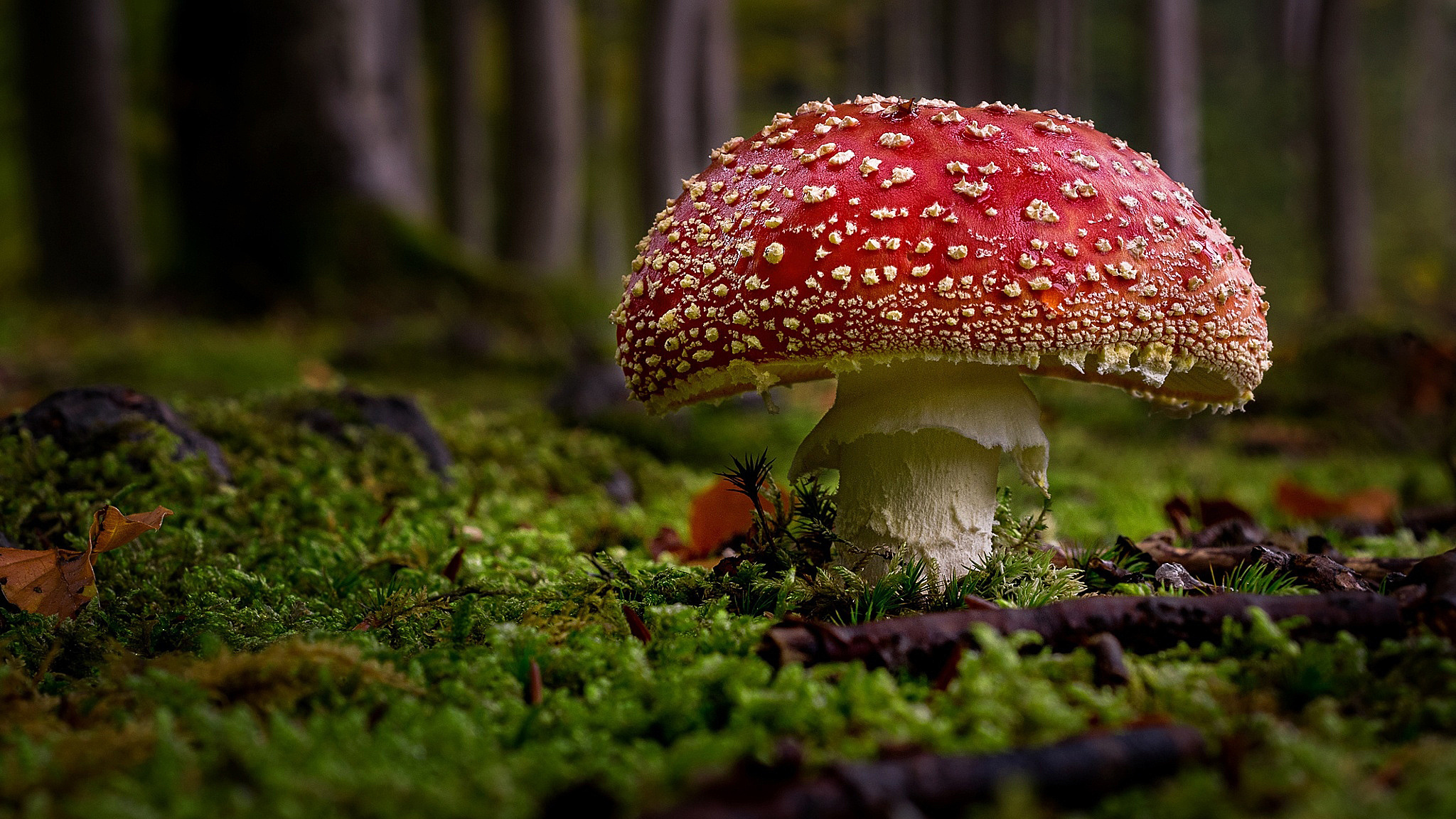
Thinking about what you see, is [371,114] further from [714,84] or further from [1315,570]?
[714,84]

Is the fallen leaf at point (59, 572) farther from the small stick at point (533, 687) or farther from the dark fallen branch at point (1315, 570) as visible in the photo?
the dark fallen branch at point (1315, 570)

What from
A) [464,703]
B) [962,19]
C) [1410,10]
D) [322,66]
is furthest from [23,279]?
[1410,10]

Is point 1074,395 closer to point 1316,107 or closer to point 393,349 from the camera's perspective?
point 393,349

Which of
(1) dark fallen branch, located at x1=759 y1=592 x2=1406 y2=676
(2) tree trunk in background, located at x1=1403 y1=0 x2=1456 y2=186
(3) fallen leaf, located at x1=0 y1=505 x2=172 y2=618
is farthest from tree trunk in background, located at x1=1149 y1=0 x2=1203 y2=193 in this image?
(2) tree trunk in background, located at x1=1403 y1=0 x2=1456 y2=186

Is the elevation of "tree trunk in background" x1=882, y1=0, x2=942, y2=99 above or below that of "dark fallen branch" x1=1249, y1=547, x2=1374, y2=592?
above

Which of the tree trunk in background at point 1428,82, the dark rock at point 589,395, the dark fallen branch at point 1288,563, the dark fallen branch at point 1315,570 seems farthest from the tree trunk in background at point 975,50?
the tree trunk in background at point 1428,82

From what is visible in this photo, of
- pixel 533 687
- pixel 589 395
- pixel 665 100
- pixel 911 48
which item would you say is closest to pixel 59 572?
pixel 533 687

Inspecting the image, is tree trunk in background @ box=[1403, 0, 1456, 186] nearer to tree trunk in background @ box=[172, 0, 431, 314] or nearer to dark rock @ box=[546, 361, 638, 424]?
tree trunk in background @ box=[172, 0, 431, 314]
